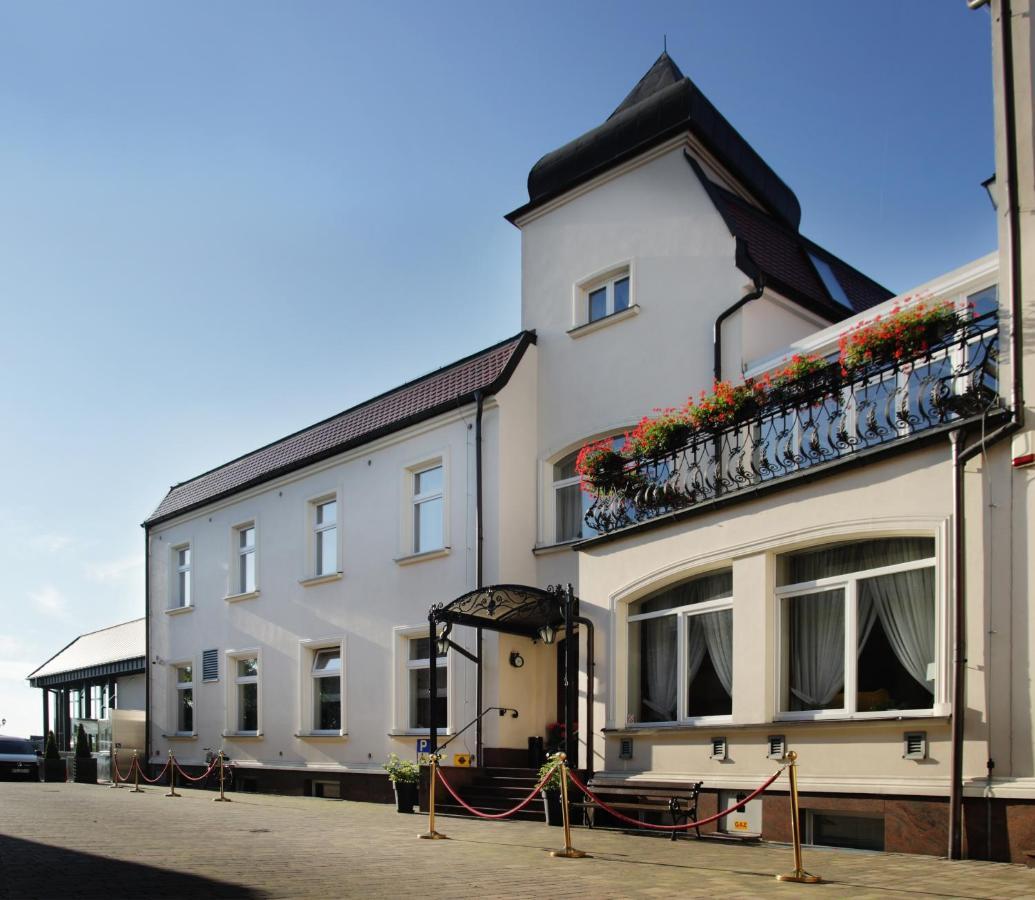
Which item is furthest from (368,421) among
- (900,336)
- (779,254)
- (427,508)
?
(900,336)

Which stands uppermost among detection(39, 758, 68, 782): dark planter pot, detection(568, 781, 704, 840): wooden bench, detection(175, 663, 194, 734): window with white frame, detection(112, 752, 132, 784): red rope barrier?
detection(568, 781, 704, 840): wooden bench

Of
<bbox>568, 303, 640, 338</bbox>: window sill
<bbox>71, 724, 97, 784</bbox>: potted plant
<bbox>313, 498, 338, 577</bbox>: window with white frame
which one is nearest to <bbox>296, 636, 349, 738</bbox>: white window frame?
<bbox>313, 498, 338, 577</bbox>: window with white frame

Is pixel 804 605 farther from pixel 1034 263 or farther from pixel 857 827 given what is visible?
pixel 1034 263

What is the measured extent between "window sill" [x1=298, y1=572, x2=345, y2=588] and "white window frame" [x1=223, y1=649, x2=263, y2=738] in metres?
2.21

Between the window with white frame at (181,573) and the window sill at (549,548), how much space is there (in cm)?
1219

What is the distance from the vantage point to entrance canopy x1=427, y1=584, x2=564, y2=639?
15.7 meters

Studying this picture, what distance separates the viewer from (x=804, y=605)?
38.9 ft

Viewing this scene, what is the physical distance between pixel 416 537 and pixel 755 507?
29.8ft

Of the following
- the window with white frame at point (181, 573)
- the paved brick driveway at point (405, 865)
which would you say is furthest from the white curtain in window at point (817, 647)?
the window with white frame at point (181, 573)

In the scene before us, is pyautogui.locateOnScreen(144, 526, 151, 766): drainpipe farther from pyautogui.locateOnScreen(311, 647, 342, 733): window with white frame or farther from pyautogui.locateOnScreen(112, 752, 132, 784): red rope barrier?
pyautogui.locateOnScreen(311, 647, 342, 733): window with white frame

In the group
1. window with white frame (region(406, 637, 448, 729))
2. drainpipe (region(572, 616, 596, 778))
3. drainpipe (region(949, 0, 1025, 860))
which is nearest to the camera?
drainpipe (region(949, 0, 1025, 860))

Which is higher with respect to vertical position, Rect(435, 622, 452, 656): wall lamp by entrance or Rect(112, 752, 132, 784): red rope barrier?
Rect(435, 622, 452, 656): wall lamp by entrance

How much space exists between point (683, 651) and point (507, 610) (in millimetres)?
4076

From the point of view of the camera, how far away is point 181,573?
2775 centimetres
